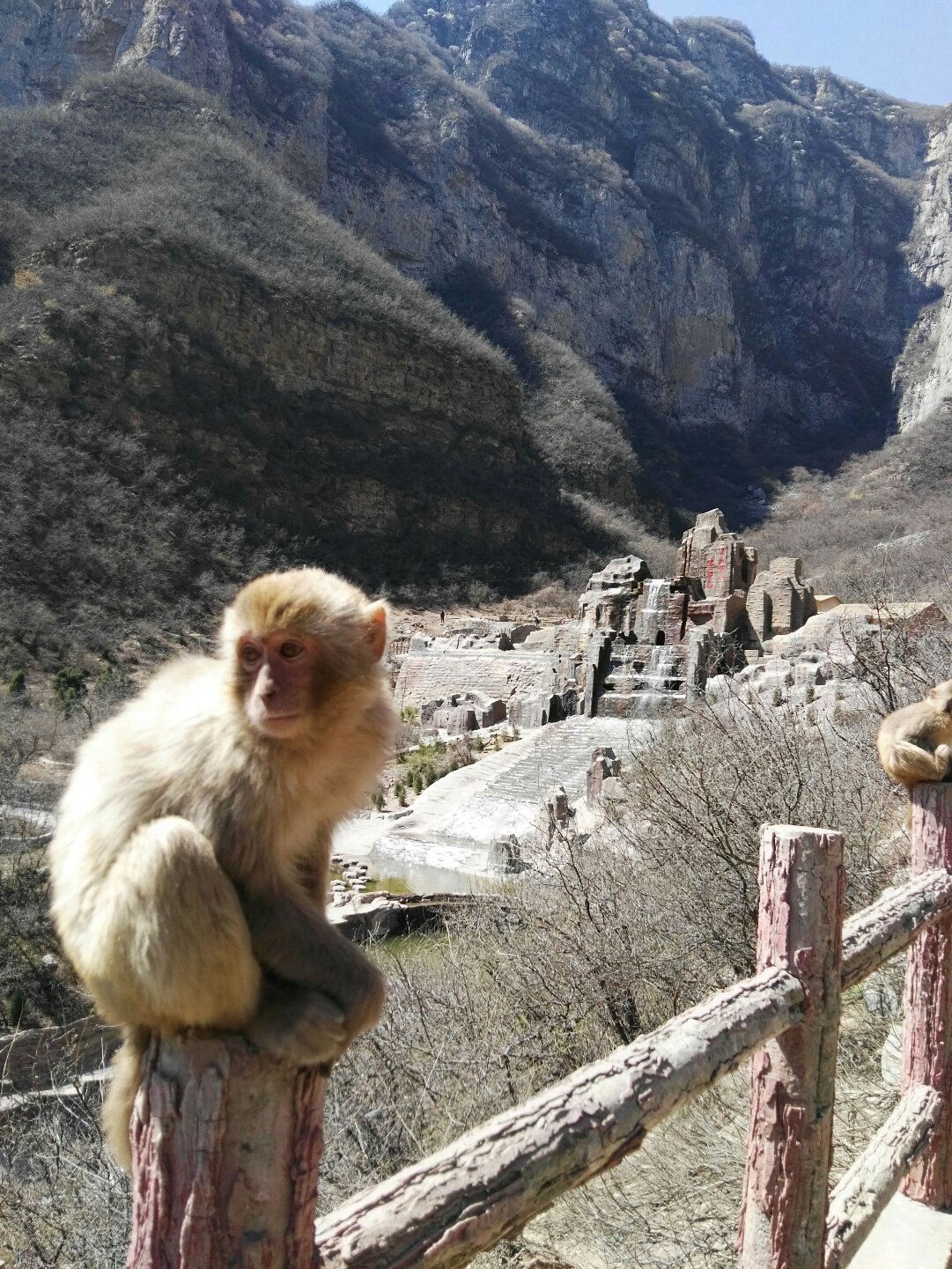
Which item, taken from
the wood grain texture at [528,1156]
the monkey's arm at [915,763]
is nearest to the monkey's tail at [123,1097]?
the wood grain texture at [528,1156]

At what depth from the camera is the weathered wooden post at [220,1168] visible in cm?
103

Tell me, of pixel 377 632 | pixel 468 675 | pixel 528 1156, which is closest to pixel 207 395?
pixel 468 675

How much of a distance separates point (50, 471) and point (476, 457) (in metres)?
25.3

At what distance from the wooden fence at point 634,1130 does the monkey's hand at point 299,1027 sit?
0.10ft

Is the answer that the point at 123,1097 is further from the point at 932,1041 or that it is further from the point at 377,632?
the point at 932,1041

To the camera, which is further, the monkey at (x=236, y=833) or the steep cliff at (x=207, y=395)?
the steep cliff at (x=207, y=395)

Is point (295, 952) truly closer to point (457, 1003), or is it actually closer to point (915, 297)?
point (457, 1003)

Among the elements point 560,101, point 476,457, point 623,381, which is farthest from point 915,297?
point 476,457

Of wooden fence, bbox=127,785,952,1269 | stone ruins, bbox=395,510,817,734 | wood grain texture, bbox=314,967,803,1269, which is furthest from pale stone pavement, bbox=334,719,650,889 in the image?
wood grain texture, bbox=314,967,803,1269

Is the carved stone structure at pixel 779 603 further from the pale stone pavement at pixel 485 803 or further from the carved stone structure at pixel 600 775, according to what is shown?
the carved stone structure at pixel 600 775

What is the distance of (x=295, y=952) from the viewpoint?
4.44 ft

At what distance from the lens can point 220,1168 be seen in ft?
3.41

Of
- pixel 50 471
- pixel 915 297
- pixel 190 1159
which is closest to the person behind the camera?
pixel 190 1159

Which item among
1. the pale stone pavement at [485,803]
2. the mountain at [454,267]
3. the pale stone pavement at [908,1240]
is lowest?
the pale stone pavement at [485,803]
